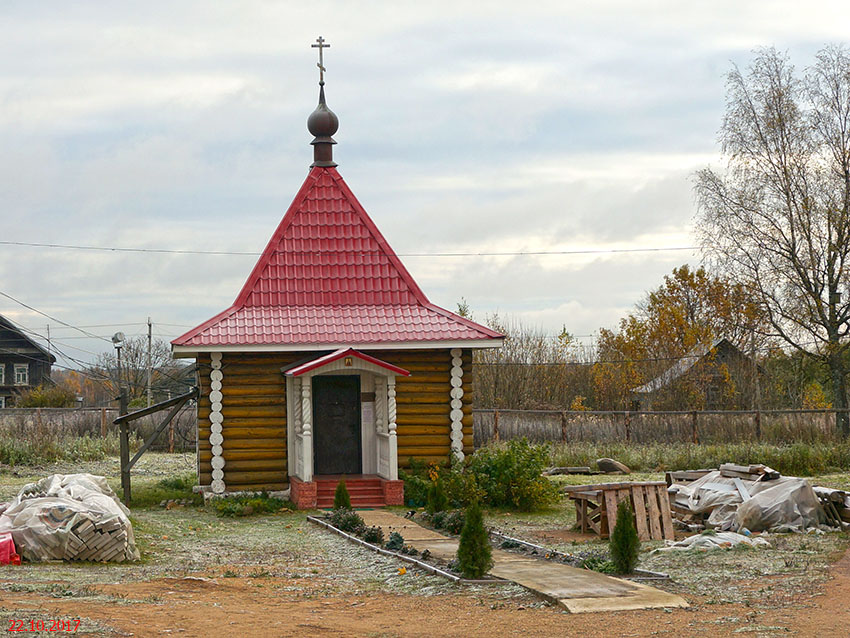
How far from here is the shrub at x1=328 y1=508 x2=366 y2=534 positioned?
15.4m

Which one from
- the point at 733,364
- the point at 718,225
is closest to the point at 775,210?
the point at 718,225

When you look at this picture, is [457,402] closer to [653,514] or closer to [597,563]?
[653,514]

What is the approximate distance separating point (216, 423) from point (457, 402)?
4638 mm

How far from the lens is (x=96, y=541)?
12398 millimetres

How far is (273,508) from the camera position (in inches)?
747

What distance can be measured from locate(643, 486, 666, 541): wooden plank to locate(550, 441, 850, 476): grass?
459 inches

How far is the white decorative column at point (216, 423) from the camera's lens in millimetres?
19797

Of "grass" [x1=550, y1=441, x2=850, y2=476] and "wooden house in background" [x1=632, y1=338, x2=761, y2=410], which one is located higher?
"wooden house in background" [x1=632, y1=338, x2=761, y2=410]

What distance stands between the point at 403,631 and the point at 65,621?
255 centimetres

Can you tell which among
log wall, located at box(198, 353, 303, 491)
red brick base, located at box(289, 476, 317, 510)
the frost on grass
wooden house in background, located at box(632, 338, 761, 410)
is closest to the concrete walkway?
the frost on grass

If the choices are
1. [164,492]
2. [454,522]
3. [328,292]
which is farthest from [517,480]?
[164,492]

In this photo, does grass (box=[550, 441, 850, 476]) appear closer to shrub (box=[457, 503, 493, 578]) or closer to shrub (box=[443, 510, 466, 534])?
shrub (box=[443, 510, 466, 534])

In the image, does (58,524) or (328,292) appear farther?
(328,292)

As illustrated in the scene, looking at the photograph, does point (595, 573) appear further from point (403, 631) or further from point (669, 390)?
point (669, 390)
